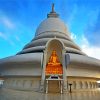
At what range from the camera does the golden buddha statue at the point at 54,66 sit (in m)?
12.3

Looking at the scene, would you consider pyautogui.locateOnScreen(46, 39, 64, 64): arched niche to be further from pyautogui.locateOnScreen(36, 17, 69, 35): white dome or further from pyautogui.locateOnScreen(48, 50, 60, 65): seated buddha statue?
pyautogui.locateOnScreen(36, 17, 69, 35): white dome

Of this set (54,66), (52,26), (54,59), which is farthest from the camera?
(52,26)

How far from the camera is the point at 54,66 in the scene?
12656mm

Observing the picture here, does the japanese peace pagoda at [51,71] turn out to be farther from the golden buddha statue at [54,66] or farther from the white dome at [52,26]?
the white dome at [52,26]

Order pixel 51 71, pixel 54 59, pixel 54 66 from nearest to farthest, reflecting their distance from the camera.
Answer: pixel 51 71 → pixel 54 66 → pixel 54 59

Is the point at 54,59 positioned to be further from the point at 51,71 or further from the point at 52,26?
the point at 52,26

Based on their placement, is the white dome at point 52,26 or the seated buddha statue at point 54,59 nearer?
the seated buddha statue at point 54,59

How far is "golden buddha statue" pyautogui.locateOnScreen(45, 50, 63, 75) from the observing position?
40.4ft

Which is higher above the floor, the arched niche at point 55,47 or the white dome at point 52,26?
the white dome at point 52,26

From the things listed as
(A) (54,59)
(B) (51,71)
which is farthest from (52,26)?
(B) (51,71)

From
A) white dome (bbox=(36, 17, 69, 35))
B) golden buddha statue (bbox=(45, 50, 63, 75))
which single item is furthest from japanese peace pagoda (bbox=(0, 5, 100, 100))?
white dome (bbox=(36, 17, 69, 35))

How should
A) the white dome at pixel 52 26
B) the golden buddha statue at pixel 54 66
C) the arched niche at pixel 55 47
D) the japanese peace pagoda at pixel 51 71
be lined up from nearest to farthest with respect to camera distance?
1. the japanese peace pagoda at pixel 51 71
2. the golden buddha statue at pixel 54 66
3. the arched niche at pixel 55 47
4. the white dome at pixel 52 26

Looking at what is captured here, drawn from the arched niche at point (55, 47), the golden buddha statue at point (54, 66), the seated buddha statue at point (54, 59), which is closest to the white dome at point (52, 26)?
the arched niche at point (55, 47)

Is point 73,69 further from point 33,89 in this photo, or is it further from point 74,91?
point 33,89
